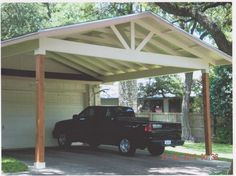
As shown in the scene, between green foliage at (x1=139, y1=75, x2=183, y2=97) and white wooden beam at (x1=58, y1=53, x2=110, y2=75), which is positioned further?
green foliage at (x1=139, y1=75, x2=183, y2=97)

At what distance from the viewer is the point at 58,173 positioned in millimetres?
11461

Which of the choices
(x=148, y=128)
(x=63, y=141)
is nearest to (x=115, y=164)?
(x=148, y=128)

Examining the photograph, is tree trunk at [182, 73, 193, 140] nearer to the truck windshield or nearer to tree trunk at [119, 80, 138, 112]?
tree trunk at [119, 80, 138, 112]

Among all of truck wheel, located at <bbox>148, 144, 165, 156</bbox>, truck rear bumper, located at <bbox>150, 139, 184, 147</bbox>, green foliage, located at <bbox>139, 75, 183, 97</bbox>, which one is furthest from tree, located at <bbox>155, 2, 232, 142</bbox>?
green foliage, located at <bbox>139, 75, 183, 97</bbox>

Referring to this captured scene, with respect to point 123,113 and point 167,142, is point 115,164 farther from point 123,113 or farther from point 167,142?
point 123,113

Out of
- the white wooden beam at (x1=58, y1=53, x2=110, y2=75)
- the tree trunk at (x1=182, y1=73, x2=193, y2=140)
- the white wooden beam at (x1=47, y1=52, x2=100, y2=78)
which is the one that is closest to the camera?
the white wooden beam at (x1=58, y1=53, x2=110, y2=75)

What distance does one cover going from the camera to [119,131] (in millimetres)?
15500

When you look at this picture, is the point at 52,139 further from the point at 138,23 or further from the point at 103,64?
the point at 138,23

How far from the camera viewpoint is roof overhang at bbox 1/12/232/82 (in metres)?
12.5

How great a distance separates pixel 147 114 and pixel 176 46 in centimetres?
1267

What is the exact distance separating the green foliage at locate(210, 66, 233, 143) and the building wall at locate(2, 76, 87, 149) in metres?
7.59

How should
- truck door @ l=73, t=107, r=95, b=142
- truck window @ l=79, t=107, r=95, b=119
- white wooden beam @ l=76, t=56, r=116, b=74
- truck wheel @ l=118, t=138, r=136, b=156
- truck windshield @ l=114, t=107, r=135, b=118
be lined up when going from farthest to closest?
white wooden beam @ l=76, t=56, r=116, b=74 < truck window @ l=79, t=107, r=95, b=119 < truck door @ l=73, t=107, r=95, b=142 < truck windshield @ l=114, t=107, r=135, b=118 < truck wheel @ l=118, t=138, r=136, b=156

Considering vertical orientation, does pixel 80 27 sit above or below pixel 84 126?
above

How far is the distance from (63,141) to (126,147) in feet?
13.6
